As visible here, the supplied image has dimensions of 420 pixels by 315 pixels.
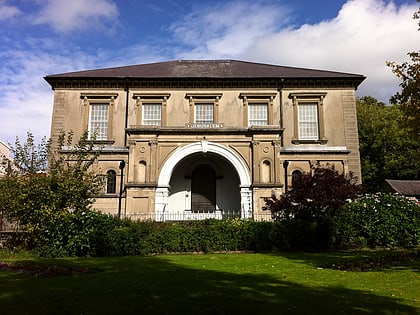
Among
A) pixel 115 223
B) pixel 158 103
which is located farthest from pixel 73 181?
pixel 158 103

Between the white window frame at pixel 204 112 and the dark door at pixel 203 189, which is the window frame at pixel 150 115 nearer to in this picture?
the white window frame at pixel 204 112

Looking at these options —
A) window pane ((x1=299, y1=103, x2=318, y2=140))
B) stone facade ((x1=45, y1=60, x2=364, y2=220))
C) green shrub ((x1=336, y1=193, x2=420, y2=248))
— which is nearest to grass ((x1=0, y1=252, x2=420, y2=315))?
green shrub ((x1=336, y1=193, x2=420, y2=248))

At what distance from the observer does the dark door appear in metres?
25.0

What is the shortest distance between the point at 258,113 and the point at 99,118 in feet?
37.2

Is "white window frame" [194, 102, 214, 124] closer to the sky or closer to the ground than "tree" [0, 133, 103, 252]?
closer to the sky

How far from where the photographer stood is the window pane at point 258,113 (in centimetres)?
2644

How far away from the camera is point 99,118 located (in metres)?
26.6

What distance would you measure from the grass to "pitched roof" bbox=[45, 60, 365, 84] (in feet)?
56.1

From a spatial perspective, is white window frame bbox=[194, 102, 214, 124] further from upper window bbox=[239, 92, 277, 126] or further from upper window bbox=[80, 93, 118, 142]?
upper window bbox=[80, 93, 118, 142]

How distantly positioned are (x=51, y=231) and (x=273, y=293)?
1071 centimetres

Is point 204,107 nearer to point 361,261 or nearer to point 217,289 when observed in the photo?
point 361,261

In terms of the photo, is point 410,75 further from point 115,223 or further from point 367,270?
point 115,223

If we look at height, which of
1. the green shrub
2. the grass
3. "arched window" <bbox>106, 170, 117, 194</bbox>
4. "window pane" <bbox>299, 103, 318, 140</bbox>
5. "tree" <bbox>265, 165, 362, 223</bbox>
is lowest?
the grass

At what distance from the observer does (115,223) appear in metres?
15.3
